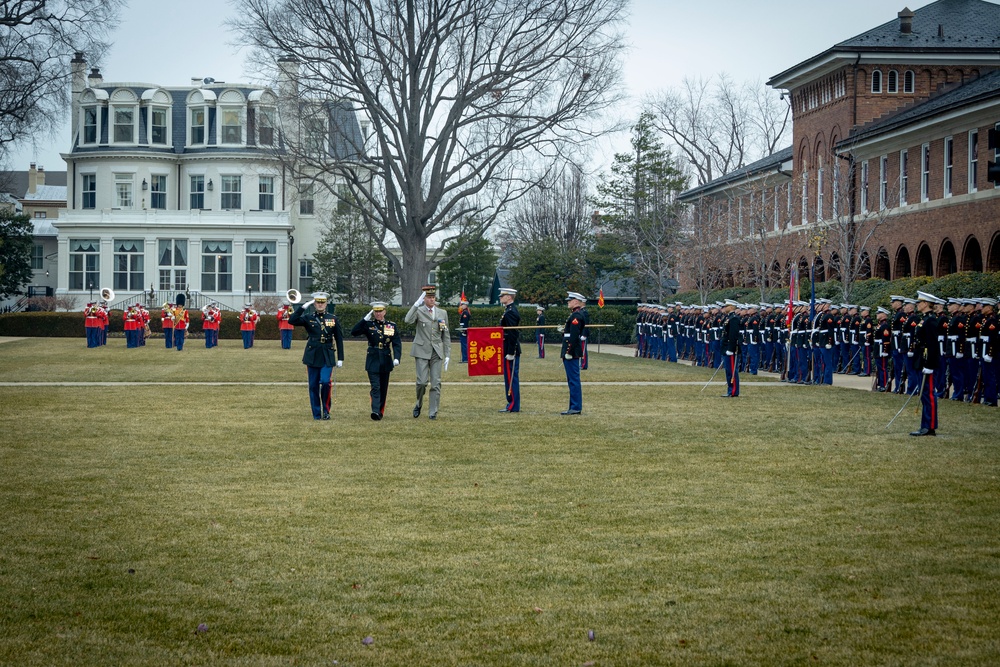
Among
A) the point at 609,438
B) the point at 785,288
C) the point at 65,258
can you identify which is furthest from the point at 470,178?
the point at 609,438

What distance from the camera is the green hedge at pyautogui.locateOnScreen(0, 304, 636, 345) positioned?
52.7m

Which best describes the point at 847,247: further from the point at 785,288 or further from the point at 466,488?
the point at 466,488

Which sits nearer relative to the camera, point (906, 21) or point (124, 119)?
point (906, 21)

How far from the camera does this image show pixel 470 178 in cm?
4909

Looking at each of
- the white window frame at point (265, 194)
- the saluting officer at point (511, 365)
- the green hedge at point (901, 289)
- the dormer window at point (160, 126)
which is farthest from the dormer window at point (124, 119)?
the saluting officer at point (511, 365)

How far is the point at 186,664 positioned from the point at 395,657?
1106mm

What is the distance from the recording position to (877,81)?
4788 centimetres

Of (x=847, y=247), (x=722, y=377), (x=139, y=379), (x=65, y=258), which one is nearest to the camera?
→ (x=139, y=379)

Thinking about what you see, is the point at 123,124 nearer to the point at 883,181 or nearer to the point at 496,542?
the point at 883,181

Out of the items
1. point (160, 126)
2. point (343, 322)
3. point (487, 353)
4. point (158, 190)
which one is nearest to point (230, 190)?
point (158, 190)

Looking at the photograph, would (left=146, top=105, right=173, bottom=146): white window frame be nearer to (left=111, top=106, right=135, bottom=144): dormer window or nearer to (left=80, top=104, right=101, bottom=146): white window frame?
(left=111, top=106, right=135, bottom=144): dormer window

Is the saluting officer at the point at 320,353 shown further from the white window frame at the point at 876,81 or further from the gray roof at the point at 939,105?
the white window frame at the point at 876,81

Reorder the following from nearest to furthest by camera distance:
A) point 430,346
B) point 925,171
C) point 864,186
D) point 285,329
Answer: point 430,346 → point 925,171 → point 285,329 → point 864,186

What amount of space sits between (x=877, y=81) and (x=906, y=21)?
10.6ft
